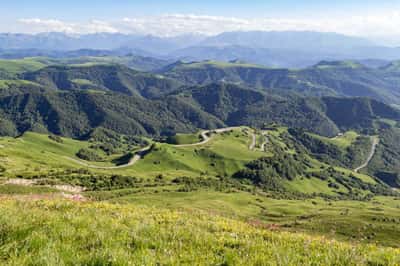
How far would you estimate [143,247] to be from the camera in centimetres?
891

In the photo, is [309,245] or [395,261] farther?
[309,245]

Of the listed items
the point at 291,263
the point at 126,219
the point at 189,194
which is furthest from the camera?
the point at 189,194

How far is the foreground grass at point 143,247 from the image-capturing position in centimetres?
755

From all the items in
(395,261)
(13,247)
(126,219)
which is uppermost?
(13,247)

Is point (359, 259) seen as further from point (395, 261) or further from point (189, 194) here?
point (189, 194)

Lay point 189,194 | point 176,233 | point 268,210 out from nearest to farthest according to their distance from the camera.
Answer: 1. point 176,233
2. point 268,210
3. point 189,194

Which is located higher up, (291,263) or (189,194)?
(291,263)

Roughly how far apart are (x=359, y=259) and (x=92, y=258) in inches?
281

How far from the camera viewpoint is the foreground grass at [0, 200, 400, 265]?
7.55 meters

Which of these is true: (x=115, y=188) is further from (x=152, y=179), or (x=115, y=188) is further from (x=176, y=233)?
(x=176, y=233)

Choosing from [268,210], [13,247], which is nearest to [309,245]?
A: [13,247]

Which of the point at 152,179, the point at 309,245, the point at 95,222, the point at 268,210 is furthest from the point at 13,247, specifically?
the point at 152,179

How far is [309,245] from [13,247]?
8.61 metres

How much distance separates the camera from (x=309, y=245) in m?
10.6
